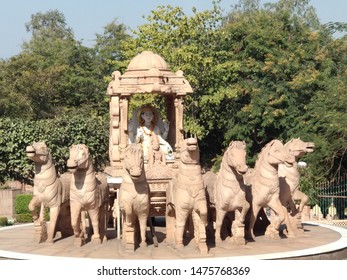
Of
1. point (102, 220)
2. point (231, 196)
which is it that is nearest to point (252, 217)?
point (231, 196)

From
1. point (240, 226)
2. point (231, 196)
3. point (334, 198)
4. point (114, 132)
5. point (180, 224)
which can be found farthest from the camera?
point (334, 198)

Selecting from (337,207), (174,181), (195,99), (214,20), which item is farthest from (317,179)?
(174,181)

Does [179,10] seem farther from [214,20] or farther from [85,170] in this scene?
[85,170]

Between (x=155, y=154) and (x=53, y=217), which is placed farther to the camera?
(x=155, y=154)

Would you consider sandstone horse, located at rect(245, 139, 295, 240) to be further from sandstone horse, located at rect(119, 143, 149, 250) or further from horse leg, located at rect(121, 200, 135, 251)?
horse leg, located at rect(121, 200, 135, 251)

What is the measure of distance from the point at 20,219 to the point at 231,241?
53.6 ft

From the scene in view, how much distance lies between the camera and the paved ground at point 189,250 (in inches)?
469

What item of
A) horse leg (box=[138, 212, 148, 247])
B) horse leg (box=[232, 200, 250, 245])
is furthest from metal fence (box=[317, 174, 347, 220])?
horse leg (box=[138, 212, 148, 247])

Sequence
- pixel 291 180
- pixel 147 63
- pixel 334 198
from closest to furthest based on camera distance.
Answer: pixel 291 180, pixel 147 63, pixel 334 198

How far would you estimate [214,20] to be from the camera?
3512 cm

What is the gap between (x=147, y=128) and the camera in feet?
53.7

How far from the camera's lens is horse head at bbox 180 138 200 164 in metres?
12.0

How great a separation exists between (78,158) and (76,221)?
114 centimetres

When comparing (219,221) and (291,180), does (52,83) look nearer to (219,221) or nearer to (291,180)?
(291,180)
